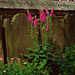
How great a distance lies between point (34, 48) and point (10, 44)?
16.8 inches

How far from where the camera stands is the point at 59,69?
2.56m

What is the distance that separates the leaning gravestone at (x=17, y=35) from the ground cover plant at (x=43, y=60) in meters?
0.09

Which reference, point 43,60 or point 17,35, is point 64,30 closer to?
point 43,60

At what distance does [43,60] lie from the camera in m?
2.26

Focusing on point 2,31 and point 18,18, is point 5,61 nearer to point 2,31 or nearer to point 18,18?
point 2,31

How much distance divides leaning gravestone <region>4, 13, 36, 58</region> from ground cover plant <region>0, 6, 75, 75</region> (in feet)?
0.29

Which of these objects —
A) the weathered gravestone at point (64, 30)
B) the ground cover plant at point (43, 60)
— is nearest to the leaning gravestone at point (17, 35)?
the ground cover plant at point (43, 60)

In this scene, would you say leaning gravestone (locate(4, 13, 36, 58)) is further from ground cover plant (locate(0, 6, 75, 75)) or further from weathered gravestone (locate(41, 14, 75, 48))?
weathered gravestone (locate(41, 14, 75, 48))

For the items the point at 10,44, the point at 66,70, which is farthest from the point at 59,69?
the point at 10,44

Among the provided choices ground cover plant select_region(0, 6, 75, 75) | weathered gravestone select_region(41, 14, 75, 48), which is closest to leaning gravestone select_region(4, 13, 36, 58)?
ground cover plant select_region(0, 6, 75, 75)

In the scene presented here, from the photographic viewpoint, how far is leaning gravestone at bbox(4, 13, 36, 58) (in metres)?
2.36

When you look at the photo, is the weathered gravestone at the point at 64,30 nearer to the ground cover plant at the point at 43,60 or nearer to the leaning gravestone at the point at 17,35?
the ground cover plant at the point at 43,60

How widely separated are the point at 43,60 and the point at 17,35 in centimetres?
61

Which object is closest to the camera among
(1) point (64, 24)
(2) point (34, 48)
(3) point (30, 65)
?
(3) point (30, 65)
